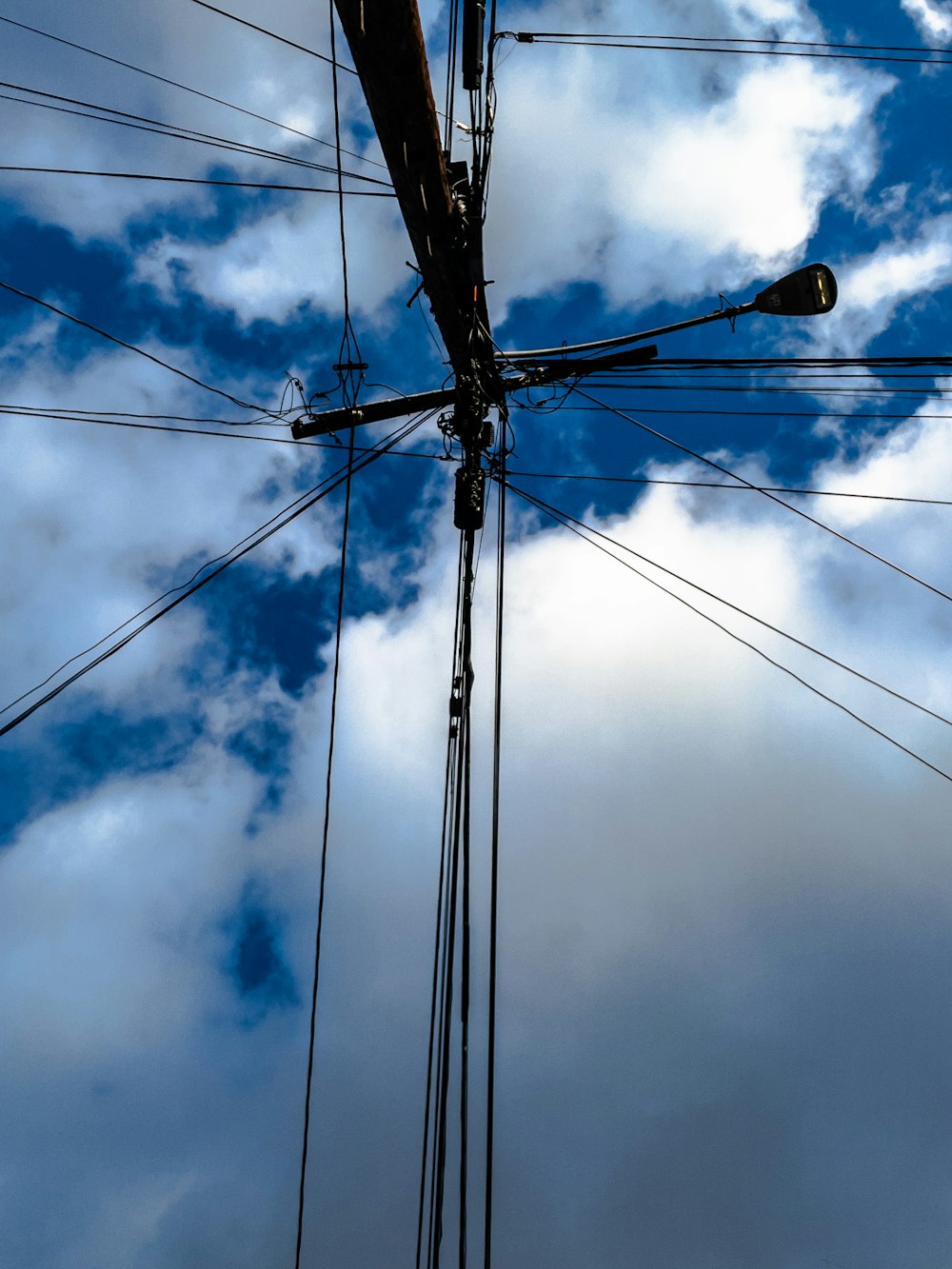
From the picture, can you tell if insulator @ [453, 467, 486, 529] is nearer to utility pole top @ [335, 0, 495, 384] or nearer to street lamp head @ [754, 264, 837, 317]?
utility pole top @ [335, 0, 495, 384]

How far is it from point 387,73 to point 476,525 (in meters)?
2.97

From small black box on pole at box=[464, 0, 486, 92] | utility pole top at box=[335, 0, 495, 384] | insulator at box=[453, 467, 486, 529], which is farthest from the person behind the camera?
insulator at box=[453, 467, 486, 529]

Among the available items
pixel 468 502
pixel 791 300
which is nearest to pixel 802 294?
pixel 791 300

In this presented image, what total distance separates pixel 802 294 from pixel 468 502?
9.45ft

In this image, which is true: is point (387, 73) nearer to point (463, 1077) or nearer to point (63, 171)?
point (63, 171)

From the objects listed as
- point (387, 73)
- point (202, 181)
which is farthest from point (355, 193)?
point (387, 73)

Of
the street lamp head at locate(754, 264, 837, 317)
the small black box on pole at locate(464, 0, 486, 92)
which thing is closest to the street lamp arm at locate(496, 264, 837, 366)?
the street lamp head at locate(754, 264, 837, 317)

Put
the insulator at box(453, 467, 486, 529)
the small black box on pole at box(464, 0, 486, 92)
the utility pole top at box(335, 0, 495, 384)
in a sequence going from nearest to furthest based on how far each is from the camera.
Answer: the utility pole top at box(335, 0, 495, 384) < the small black box on pole at box(464, 0, 486, 92) < the insulator at box(453, 467, 486, 529)

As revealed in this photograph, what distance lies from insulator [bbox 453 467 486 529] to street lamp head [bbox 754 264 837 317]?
8.15 ft

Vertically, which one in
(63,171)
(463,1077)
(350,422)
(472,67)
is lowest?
(463,1077)

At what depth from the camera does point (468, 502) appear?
21.8 ft

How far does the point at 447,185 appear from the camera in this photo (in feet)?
18.0

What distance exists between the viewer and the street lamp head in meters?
6.43

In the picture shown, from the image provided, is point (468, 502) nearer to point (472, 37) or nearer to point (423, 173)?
point (423, 173)
